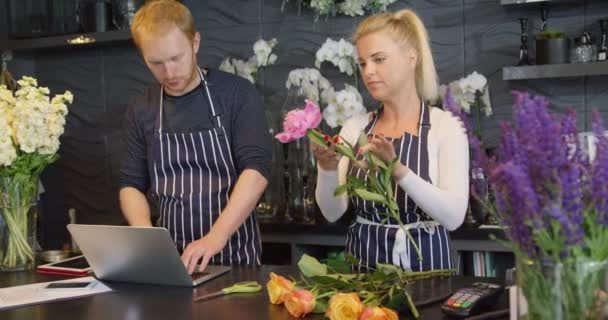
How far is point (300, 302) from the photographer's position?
1.39 metres

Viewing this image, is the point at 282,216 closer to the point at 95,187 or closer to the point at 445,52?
the point at 445,52

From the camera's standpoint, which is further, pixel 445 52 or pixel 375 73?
pixel 445 52

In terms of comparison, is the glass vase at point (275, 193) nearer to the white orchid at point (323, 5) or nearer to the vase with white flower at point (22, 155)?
the white orchid at point (323, 5)

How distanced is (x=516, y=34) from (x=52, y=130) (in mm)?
1891

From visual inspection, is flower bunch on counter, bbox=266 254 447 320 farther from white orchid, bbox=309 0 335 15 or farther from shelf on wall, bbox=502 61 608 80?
white orchid, bbox=309 0 335 15

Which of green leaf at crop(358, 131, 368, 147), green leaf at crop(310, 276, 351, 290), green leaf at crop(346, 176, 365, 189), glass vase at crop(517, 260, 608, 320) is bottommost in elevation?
green leaf at crop(310, 276, 351, 290)

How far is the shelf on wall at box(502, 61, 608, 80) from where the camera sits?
276 centimetres

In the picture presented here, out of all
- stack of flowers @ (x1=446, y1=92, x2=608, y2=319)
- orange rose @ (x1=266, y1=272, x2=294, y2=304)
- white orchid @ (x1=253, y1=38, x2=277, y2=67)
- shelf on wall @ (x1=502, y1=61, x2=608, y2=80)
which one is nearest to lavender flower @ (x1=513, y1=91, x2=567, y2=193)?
stack of flowers @ (x1=446, y1=92, x2=608, y2=319)

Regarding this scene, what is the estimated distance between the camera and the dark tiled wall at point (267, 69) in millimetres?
3072

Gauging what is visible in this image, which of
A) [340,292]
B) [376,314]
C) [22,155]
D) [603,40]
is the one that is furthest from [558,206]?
[603,40]

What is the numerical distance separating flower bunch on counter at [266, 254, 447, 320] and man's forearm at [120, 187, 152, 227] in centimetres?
92

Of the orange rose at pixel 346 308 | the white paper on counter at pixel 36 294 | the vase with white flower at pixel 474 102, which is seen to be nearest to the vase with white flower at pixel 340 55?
the vase with white flower at pixel 474 102

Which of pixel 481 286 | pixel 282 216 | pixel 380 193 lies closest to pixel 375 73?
pixel 380 193

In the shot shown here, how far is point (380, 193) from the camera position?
156 centimetres
